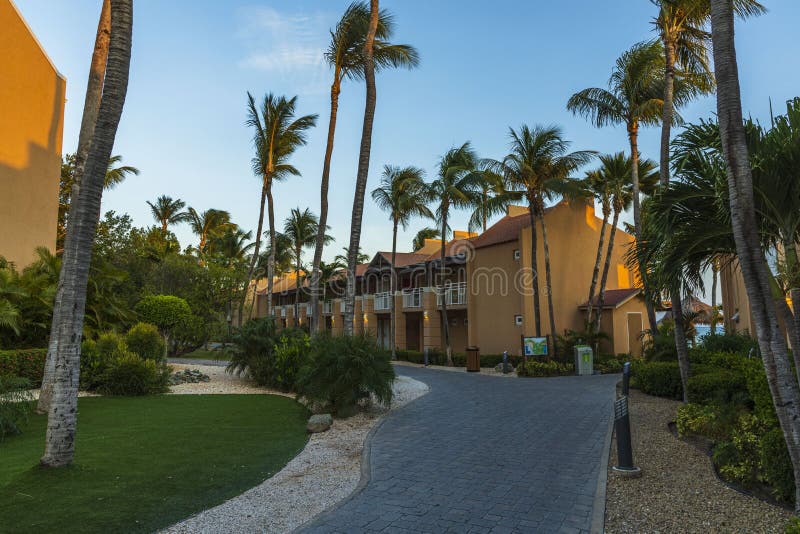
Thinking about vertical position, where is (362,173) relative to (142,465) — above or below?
above

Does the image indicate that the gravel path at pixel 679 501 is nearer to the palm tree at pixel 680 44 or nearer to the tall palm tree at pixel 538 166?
the palm tree at pixel 680 44

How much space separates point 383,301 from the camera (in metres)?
33.3

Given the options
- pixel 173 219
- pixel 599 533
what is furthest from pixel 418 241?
pixel 599 533

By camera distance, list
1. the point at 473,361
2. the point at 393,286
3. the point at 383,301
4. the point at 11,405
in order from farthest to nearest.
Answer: the point at 383,301 → the point at 393,286 → the point at 473,361 → the point at 11,405

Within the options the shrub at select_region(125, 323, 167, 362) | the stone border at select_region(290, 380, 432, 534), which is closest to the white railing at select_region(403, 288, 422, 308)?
the shrub at select_region(125, 323, 167, 362)

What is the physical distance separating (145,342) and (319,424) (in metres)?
8.95

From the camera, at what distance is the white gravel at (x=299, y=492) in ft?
15.8

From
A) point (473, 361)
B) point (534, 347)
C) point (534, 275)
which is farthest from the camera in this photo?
point (534, 275)

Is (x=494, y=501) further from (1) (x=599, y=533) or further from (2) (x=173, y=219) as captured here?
(2) (x=173, y=219)

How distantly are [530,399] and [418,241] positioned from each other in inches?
1561

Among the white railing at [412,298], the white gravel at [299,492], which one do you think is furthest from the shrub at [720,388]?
the white railing at [412,298]

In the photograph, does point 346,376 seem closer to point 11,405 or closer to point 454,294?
point 11,405

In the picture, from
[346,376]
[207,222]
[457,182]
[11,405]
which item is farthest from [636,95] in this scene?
[207,222]

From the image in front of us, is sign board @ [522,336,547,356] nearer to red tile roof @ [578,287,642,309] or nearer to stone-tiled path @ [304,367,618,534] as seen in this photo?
red tile roof @ [578,287,642,309]
